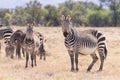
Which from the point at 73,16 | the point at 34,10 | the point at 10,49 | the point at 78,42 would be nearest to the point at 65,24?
the point at 78,42

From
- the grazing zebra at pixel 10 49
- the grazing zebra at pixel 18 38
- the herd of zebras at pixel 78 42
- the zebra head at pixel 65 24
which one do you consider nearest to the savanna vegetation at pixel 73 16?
the grazing zebra at pixel 10 49

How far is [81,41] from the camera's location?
16.9 m

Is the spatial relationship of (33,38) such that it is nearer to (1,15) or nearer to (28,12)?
(28,12)

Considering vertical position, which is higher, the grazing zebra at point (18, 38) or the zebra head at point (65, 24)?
the zebra head at point (65, 24)

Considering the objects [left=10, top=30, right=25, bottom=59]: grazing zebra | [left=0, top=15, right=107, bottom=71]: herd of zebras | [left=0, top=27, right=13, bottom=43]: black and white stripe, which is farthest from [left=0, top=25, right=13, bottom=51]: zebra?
[left=0, top=15, right=107, bottom=71]: herd of zebras

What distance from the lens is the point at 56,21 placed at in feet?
317

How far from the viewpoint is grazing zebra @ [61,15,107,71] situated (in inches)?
646

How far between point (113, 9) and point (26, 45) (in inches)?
3193

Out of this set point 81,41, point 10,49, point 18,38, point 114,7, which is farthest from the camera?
point 114,7

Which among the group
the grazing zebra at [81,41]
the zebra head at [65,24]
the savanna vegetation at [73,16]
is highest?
the zebra head at [65,24]

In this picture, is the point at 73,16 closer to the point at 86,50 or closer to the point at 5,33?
the point at 5,33

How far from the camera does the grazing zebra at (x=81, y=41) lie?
53.8ft

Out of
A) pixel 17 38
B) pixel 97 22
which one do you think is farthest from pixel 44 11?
pixel 17 38

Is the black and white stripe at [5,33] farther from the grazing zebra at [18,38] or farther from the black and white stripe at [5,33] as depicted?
the grazing zebra at [18,38]
